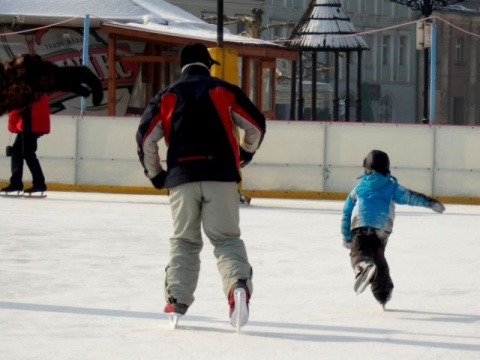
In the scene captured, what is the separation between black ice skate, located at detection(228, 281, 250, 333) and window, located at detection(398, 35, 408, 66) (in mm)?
64838

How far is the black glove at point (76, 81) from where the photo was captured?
13.2 ft

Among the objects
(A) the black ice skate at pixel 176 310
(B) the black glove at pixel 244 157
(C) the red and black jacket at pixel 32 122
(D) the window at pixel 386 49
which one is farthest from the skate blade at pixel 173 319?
(D) the window at pixel 386 49

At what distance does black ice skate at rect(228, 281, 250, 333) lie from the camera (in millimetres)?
7906

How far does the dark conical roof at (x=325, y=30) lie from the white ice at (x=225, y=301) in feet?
78.8

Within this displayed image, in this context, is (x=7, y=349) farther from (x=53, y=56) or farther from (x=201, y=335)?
(x=53, y=56)

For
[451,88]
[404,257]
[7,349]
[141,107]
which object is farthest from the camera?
[451,88]

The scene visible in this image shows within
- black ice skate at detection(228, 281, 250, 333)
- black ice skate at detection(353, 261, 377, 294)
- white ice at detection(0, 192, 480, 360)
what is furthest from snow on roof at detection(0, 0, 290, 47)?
black ice skate at detection(228, 281, 250, 333)

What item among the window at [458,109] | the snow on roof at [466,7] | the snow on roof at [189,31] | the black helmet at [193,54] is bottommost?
the window at [458,109]

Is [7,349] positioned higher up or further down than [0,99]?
further down

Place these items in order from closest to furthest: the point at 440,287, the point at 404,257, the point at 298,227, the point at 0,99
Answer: the point at 0,99, the point at 440,287, the point at 404,257, the point at 298,227

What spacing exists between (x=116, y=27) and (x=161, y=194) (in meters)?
6.65

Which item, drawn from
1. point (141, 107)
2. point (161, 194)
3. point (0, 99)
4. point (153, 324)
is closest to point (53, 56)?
point (141, 107)

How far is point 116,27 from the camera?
28859 mm

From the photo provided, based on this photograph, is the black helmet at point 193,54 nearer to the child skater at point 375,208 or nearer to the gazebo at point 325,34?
the child skater at point 375,208
